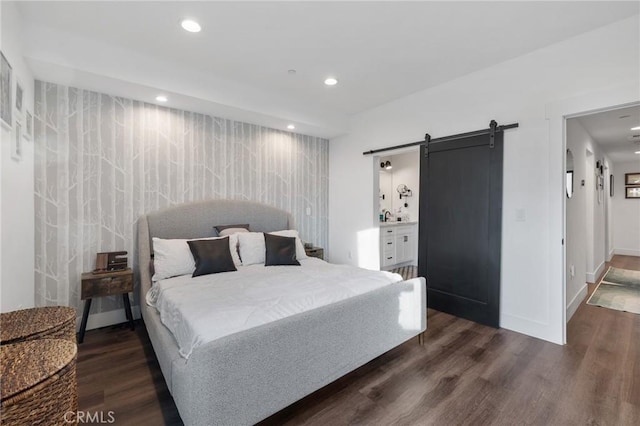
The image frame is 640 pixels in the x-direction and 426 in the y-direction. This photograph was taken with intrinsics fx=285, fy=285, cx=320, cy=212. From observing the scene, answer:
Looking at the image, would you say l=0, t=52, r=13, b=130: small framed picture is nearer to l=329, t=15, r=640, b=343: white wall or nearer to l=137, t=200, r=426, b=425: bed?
l=137, t=200, r=426, b=425: bed

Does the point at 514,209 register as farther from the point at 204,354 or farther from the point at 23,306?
the point at 23,306

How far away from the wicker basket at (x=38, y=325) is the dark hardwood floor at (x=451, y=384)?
65 centimetres

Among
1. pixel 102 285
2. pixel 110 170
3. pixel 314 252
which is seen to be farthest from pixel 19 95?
pixel 314 252

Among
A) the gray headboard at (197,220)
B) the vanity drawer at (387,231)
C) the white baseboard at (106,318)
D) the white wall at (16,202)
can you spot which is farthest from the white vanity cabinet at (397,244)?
the white wall at (16,202)

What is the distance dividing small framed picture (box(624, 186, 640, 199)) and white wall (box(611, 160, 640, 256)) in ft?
0.23

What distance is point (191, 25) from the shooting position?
2.33 m

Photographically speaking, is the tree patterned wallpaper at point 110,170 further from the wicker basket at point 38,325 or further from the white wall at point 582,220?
the white wall at point 582,220

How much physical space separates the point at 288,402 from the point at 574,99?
3334 millimetres

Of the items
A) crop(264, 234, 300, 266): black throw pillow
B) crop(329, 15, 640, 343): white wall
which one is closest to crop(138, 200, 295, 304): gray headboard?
crop(264, 234, 300, 266): black throw pillow

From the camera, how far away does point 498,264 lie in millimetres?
2975

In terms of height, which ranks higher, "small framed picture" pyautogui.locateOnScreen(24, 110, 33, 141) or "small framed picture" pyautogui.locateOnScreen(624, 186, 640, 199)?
"small framed picture" pyautogui.locateOnScreen(24, 110, 33, 141)

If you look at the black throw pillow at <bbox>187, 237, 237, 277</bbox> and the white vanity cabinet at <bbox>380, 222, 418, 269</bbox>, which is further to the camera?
the white vanity cabinet at <bbox>380, 222, 418, 269</bbox>

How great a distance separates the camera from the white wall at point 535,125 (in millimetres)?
2387

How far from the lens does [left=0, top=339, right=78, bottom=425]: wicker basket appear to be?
3.05 feet
